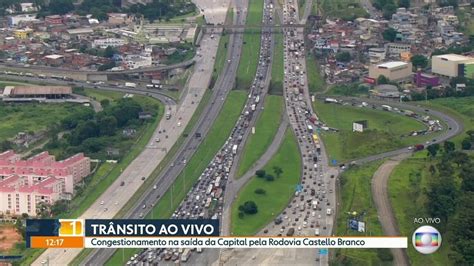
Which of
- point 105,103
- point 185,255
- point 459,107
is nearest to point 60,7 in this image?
point 105,103

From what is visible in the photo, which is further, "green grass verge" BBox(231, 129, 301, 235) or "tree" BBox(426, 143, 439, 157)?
"tree" BBox(426, 143, 439, 157)

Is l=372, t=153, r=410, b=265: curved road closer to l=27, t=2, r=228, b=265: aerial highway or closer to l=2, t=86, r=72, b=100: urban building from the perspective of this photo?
l=27, t=2, r=228, b=265: aerial highway

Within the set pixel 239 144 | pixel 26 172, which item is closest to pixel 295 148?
pixel 239 144

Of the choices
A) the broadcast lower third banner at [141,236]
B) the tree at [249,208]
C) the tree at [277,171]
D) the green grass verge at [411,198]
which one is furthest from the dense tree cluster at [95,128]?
the broadcast lower third banner at [141,236]

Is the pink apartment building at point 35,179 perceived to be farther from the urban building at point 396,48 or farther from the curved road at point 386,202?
the urban building at point 396,48

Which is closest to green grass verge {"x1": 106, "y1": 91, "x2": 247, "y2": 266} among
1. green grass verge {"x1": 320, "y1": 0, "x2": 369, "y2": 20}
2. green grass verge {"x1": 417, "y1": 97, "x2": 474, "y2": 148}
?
green grass verge {"x1": 417, "y1": 97, "x2": 474, "y2": 148}

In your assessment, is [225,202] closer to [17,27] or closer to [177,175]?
[177,175]
